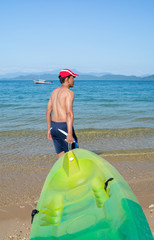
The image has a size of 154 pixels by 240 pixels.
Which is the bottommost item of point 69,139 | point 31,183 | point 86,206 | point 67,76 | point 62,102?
point 31,183

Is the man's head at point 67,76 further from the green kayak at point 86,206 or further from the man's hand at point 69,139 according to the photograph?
the green kayak at point 86,206

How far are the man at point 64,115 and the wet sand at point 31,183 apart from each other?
969mm

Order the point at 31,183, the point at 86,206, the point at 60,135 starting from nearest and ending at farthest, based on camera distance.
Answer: the point at 86,206 < the point at 60,135 < the point at 31,183

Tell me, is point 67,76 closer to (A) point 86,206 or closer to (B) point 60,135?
(B) point 60,135

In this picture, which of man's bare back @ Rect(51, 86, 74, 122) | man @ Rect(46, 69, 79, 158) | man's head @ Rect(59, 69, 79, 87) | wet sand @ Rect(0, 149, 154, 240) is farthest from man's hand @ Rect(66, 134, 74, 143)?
wet sand @ Rect(0, 149, 154, 240)

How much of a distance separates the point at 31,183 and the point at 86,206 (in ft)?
8.12

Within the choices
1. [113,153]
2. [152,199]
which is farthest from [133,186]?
[113,153]

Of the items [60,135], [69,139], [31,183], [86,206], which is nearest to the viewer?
[86,206]

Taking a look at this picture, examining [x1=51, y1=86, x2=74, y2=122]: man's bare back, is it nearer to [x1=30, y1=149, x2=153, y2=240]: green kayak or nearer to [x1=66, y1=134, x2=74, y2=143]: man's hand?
[x1=66, y1=134, x2=74, y2=143]: man's hand

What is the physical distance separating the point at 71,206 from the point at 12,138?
6130 mm

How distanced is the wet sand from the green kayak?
0.73m

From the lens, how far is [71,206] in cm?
264

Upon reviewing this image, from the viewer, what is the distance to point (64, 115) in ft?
13.9

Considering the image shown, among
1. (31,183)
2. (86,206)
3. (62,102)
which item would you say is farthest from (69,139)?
(86,206)
